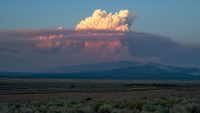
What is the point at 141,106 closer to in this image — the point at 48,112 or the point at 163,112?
the point at 163,112

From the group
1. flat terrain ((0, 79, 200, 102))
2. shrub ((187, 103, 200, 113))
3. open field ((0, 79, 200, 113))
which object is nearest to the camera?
shrub ((187, 103, 200, 113))

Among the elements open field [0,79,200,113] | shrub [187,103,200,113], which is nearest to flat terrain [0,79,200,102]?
open field [0,79,200,113]

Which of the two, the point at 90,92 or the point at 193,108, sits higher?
the point at 90,92

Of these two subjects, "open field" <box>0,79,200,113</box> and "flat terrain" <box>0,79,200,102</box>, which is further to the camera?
"flat terrain" <box>0,79,200,102</box>

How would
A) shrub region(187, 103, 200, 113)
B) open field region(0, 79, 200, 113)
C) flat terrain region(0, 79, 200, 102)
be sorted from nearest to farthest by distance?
shrub region(187, 103, 200, 113) < open field region(0, 79, 200, 113) < flat terrain region(0, 79, 200, 102)

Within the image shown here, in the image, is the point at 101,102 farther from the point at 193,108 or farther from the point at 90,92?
the point at 90,92

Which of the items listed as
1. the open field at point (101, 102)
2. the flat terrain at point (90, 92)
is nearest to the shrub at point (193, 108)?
the open field at point (101, 102)

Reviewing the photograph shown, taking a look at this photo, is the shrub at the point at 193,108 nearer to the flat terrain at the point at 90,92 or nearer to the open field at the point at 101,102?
the open field at the point at 101,102

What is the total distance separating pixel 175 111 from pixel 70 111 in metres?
6.07


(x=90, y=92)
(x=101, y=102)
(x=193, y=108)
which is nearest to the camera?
(x=193, y=108)

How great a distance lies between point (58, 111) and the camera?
2684 centimetres

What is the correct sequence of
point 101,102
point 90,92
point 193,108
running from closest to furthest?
point 193,108 < point 101,102 < point 90,92

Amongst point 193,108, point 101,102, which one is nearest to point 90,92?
point 101,102

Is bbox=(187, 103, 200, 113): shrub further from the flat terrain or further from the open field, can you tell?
the flat terrain
